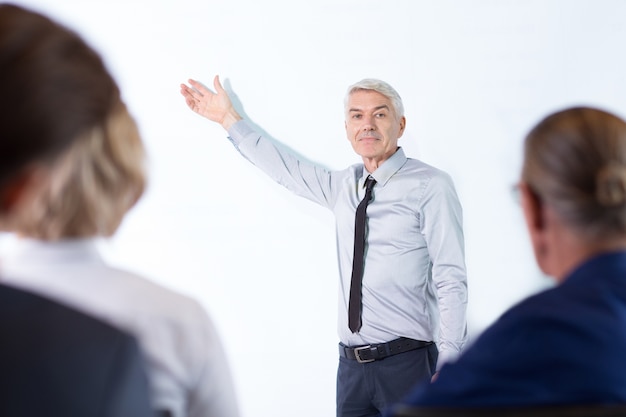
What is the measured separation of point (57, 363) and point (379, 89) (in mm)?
2099

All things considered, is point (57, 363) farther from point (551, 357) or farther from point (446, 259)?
point (446, 259)

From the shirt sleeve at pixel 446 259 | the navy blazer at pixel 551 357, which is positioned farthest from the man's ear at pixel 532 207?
the shirt sleeve at pixel 446 259

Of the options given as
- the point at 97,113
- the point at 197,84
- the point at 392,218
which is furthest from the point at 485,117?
the point at 97,113

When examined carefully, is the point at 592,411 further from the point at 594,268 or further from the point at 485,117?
the point at 485,117

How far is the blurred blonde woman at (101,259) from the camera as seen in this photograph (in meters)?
0.85

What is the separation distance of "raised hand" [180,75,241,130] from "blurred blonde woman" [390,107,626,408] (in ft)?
5.92

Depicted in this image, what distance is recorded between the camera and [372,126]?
2705 mm

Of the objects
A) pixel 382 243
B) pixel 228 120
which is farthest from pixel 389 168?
pixel 228 120

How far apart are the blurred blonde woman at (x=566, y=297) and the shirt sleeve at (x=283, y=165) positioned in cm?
171

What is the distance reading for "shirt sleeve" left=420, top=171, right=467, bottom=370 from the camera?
2525 millimetres

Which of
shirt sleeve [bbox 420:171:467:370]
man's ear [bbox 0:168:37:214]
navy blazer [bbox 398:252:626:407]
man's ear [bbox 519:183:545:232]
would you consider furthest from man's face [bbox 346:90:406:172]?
man's ear [bbox 0:168:37:214]

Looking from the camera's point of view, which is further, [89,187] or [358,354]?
[358,354]

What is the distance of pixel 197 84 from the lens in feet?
9.18

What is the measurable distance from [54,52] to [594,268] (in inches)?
29.1
